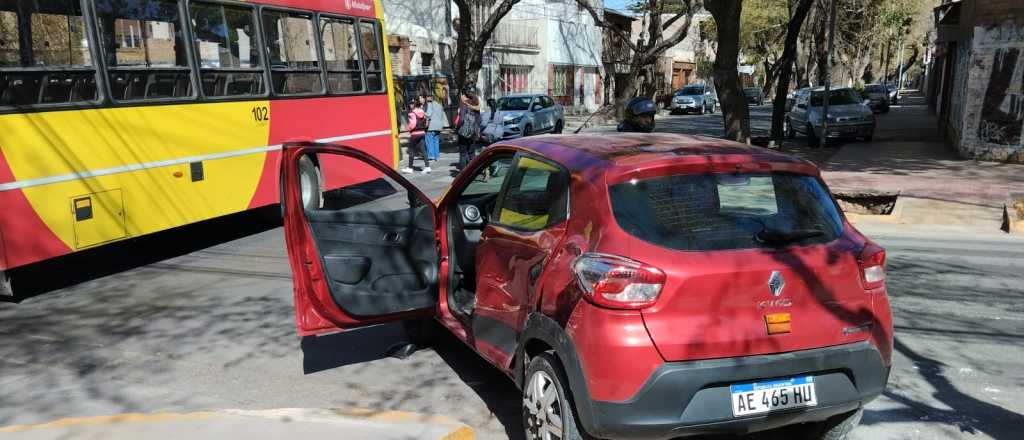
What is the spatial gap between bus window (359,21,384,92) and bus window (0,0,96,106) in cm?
466

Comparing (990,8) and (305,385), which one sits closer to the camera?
(305,385)

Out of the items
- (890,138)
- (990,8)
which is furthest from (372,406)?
(890,138)

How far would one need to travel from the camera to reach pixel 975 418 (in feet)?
14.1

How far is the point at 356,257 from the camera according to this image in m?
5.13

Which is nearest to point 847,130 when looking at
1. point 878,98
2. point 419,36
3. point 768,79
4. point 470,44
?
point 470,44

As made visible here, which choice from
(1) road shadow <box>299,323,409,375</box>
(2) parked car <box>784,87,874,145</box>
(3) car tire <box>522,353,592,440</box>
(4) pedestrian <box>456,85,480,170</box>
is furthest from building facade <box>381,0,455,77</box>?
(3) car tire <box>522,353,592,440</box>

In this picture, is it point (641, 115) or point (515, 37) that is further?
point (515, 37)

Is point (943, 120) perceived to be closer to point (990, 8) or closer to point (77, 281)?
point (990, 8)

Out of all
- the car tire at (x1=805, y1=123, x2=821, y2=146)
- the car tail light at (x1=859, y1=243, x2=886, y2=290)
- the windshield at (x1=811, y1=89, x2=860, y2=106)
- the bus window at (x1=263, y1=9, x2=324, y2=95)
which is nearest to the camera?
the car tail light at (x1=859, y1=243, x2=886, y2=290)

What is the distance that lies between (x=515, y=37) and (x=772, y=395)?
3774cm

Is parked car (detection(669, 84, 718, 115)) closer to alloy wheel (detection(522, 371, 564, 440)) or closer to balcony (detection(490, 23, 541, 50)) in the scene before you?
balcony (detection(490, 23, 541, 50))

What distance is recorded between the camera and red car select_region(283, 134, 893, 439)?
3.17 metres

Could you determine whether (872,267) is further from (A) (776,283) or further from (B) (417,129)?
(B) (417,129)

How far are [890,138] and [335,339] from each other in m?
22.2
